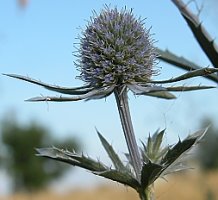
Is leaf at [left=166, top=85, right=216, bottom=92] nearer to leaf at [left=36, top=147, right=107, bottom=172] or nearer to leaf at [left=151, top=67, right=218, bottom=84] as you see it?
leaf at [left=151, top=67, right=218, bottom=84]

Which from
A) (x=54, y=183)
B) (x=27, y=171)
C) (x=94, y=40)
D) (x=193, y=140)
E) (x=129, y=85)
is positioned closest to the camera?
(x=193, y=140)

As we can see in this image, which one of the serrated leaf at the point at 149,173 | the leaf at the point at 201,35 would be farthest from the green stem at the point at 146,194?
the leaf at the point at 201,35

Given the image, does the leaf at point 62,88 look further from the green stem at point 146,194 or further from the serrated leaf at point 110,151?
the green stem at point 146,194

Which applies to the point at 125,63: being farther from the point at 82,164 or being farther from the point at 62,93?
the point at 82,164

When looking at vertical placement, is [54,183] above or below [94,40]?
below

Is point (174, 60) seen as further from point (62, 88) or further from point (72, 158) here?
point (72, 158)

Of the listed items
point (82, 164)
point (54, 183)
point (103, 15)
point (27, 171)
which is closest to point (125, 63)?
point (103, 15)
